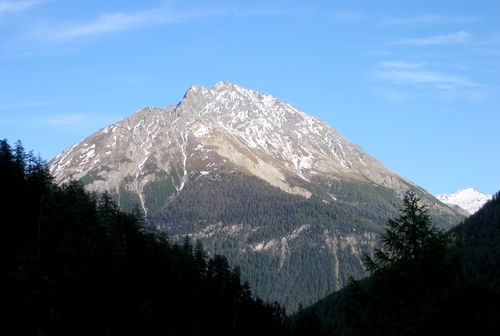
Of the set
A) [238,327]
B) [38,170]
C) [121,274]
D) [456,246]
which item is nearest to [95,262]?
[121,274]

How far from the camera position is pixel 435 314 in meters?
26.1

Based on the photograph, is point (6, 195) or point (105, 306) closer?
point (105, 306)

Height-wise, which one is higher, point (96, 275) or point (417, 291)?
point (96, 275)

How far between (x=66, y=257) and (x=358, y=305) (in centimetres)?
4458

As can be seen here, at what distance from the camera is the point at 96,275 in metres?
69.9

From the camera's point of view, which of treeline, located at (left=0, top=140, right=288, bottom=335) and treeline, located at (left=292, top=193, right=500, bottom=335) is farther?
treeline, located at (left=0, top=140, right=288, bottom=335)

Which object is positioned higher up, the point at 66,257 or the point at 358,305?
the point at 66,257

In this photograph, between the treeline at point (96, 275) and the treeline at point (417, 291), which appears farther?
the treeline at point (96, 275)

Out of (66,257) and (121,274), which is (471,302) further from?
(121,274)

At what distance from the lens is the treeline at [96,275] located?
5306 centimetres

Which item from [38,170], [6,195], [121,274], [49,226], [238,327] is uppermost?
[38,170]

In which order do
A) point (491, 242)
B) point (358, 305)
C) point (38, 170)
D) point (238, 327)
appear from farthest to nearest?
point (491, 242) < point (238, 327) < point (38, 170) < point (358, 305)

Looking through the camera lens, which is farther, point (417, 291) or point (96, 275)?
point (96, 275)

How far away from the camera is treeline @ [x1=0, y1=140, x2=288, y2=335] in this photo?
53062 mm
